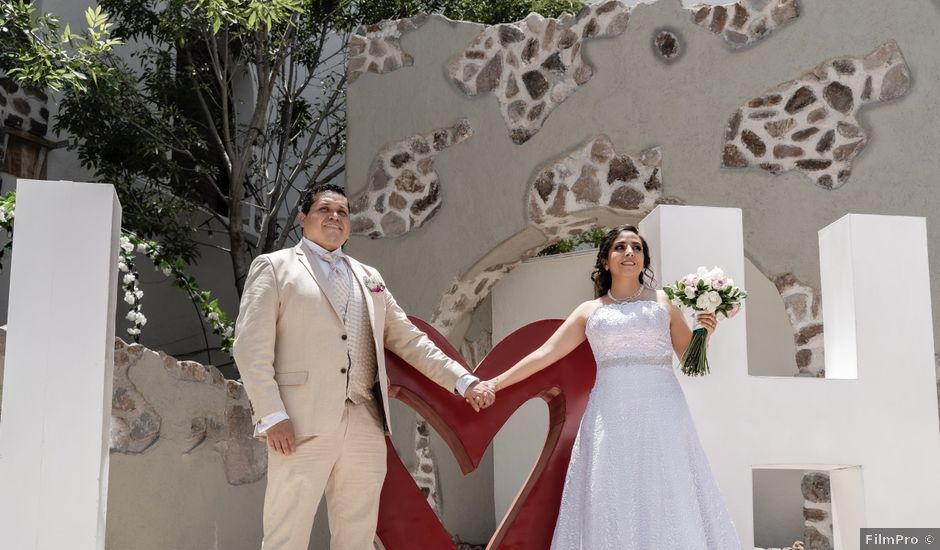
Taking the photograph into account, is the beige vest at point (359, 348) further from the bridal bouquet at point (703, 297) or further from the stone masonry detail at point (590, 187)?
the stone masonry detail at point (590, 187)

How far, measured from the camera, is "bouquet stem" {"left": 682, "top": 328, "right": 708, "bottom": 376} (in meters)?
3.47

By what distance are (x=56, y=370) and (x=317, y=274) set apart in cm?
91

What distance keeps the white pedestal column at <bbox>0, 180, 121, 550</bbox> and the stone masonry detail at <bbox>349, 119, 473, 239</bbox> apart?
358 centimetres

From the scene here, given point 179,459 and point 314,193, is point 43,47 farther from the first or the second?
point 314,193

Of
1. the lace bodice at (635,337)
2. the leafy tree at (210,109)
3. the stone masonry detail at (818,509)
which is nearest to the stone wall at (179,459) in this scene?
the lace bodice at (635,337)

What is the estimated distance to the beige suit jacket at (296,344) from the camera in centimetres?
322

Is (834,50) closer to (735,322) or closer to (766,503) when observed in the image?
(735,322)

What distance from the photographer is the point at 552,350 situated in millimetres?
3613

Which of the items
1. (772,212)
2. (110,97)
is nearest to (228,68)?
(110,97)

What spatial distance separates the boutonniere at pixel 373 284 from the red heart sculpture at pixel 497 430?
0.28 metres

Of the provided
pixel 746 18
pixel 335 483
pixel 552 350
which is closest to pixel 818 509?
pixel 552 350

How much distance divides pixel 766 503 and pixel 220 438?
4.44 meters

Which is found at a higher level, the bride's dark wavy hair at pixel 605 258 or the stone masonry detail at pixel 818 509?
the bride's dark wavy hair at pixel 605 258

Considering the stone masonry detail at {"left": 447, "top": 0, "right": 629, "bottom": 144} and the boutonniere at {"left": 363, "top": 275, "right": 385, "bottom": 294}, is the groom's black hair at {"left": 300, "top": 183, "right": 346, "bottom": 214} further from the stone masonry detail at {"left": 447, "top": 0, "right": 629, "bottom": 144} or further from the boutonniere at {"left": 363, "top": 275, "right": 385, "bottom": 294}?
the stone masonry detail at {"left": 447, "top": 0, "right": 629, "bottom": 144}
